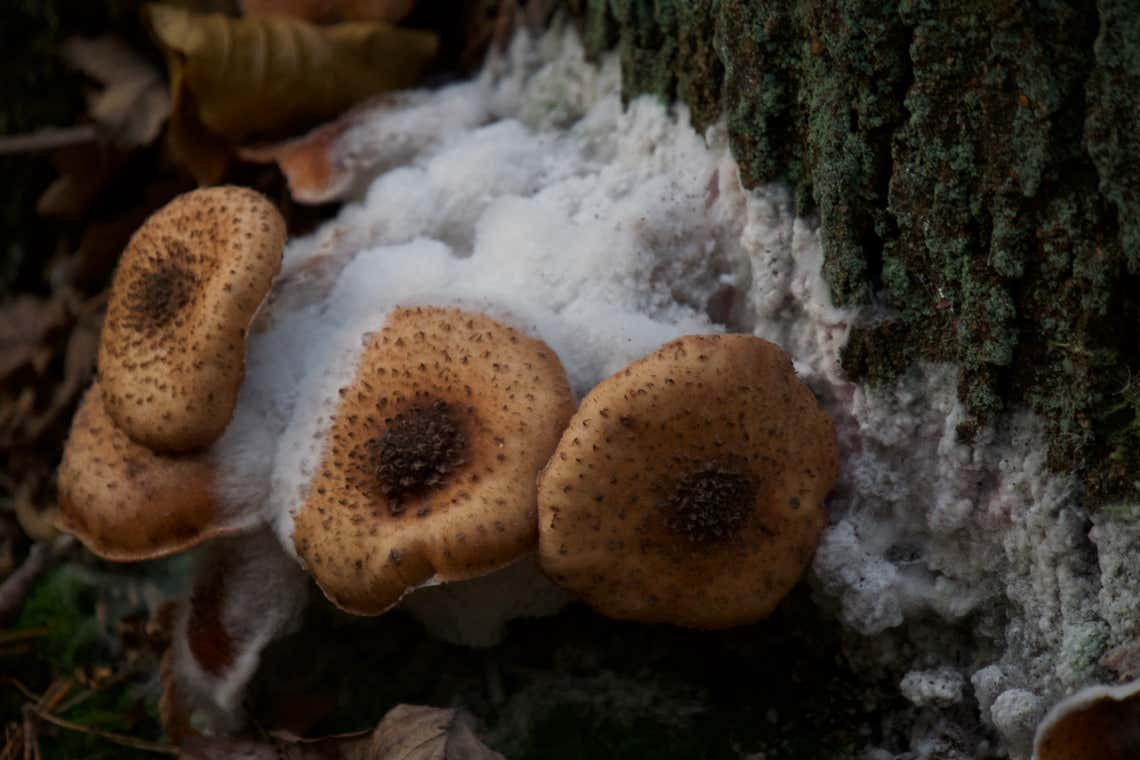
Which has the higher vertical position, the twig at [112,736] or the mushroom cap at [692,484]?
the mushroom cap at [692,484]

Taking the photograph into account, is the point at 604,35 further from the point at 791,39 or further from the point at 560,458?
the point at 560,458

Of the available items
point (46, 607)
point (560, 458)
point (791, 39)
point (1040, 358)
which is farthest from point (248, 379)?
point (1040, 358)

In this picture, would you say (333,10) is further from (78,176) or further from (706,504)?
(706,504)

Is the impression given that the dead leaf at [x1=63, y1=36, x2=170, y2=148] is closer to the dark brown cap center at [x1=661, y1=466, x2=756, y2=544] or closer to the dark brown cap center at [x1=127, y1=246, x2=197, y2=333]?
the dark brown cap center at [x1=127, y1=246, x2=197, y2=333]

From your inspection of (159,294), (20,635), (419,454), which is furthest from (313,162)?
(20,635)

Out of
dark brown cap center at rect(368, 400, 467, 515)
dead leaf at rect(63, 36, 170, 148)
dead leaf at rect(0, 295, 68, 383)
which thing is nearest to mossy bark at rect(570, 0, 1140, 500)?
dark brown cap center at rect(368, 400, 467, 515)

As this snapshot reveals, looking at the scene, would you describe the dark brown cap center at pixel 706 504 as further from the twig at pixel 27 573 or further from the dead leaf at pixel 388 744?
the twig at pixel 27 573

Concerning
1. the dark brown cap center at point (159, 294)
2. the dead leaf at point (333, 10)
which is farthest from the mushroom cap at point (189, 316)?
the dead leaf at point (333, 10)
